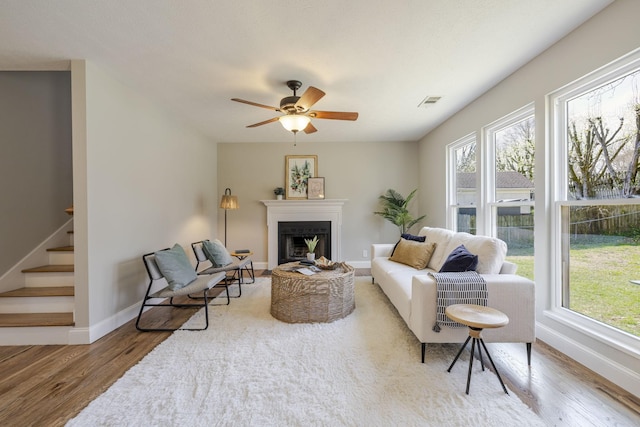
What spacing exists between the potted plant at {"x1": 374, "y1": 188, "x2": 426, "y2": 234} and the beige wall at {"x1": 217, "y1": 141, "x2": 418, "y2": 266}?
15cm

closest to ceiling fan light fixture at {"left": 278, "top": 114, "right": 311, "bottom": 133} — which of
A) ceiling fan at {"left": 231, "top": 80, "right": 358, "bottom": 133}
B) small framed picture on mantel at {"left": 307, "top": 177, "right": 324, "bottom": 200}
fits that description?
ceiling fan at {"left": 231, "top": 80, "right": 358, "bottom": 133}

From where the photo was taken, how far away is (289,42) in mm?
2113

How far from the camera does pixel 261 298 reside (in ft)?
11.5

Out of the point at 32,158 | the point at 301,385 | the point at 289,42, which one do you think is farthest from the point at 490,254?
the point at 32,158

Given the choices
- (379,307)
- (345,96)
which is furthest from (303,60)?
(379,307)

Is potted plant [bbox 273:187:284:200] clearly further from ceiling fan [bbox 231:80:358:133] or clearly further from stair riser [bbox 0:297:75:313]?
stair riser [bbox 0:297:75:313]

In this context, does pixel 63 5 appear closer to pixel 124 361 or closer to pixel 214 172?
pixel 124 361

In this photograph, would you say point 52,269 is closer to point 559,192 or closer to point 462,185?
point 559,192

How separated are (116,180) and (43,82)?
1668mm

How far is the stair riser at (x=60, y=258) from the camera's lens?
3107 mm

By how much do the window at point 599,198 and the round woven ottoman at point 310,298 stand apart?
197 centimetres

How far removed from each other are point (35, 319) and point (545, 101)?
509 centimetres

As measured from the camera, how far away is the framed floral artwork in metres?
5.30

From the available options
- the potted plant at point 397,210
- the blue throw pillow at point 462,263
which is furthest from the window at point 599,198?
the potted plant at point 397,210
